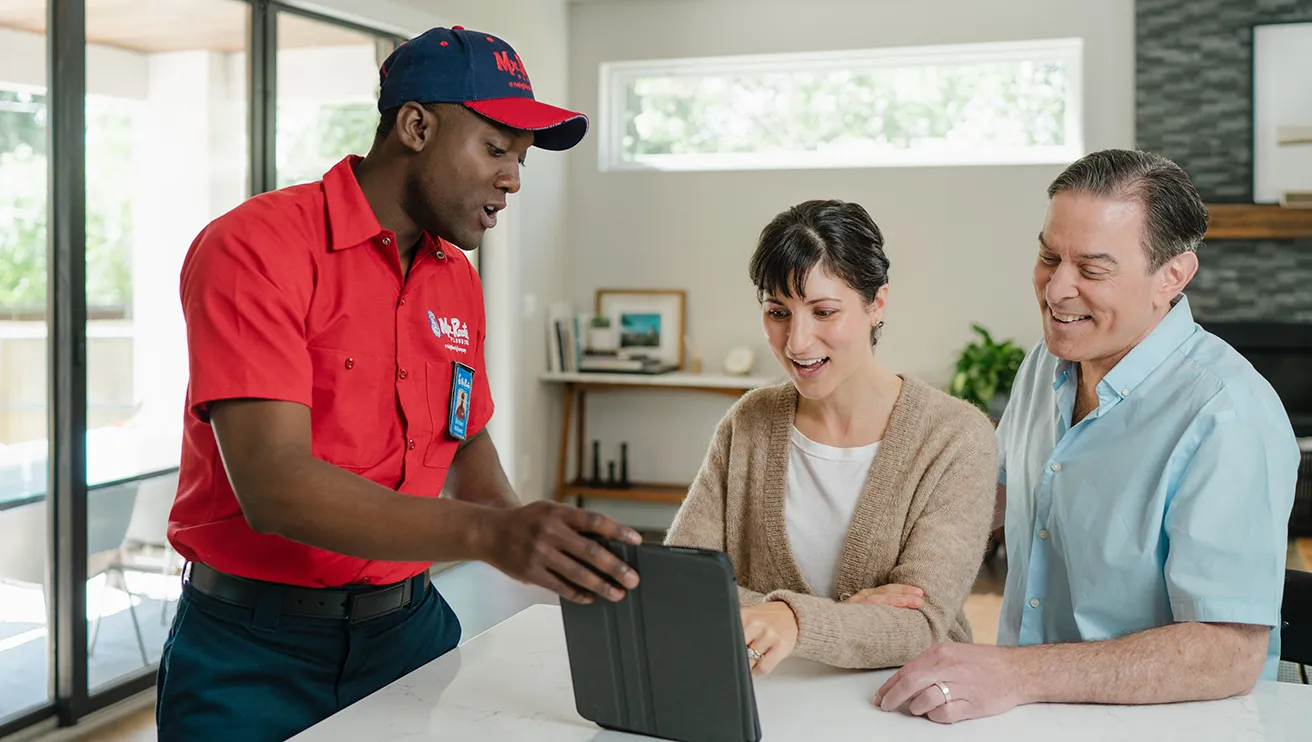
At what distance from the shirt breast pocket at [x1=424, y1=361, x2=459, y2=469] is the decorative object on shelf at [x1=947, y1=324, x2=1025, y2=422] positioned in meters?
3.99

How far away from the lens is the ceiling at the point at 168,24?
327cm

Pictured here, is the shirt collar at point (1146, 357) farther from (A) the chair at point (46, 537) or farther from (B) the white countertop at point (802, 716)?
(A) the chair at point (46, 537)

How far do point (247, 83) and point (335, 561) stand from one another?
3046mm

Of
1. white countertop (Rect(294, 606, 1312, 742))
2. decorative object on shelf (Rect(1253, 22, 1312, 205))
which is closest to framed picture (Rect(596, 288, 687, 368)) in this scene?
decorative object on shelf (Rect(1253, 22, 1312, 205))

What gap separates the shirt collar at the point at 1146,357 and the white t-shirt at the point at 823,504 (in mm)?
379

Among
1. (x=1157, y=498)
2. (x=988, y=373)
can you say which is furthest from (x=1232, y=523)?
(x=988, y=373)

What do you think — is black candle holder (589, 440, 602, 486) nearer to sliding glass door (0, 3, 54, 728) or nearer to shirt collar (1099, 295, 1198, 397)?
sliding glass door (0, 3, 54, 728)

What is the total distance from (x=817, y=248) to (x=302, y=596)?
952 millimetres

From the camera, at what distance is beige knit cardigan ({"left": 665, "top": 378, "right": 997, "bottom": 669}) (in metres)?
1.57

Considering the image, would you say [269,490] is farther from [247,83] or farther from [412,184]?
[247,83]

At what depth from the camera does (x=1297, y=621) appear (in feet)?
5.79

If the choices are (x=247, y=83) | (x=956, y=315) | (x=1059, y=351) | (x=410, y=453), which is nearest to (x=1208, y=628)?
(x=1059, y=351)

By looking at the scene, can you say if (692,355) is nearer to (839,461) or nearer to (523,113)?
(839,461)

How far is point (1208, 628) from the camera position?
1475mm
